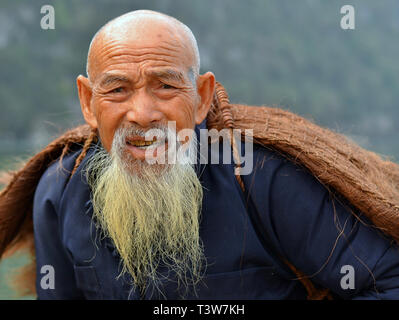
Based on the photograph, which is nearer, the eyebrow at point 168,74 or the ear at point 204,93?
the eyebrow at point 168,74

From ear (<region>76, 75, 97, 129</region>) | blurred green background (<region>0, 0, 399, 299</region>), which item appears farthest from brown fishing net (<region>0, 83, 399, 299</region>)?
blurred green background (<region>0, 0, 399, 299</region>)

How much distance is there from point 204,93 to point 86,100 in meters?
0.48

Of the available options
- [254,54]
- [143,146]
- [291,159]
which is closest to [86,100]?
[143,146]

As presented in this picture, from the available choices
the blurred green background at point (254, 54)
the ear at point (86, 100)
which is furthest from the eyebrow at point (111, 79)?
the blurred green background at point (254, 54)

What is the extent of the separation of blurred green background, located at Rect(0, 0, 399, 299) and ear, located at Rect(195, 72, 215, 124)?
117 ft

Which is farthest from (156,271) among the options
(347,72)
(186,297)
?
(347,72)

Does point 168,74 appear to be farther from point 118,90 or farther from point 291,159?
point 291,159

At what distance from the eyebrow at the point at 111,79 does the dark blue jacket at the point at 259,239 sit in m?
0.47

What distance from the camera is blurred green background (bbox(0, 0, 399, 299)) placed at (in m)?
41.1

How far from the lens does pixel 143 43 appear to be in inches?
81.4

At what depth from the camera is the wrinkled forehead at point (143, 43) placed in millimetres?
2059

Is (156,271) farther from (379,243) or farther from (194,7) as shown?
(194,7)

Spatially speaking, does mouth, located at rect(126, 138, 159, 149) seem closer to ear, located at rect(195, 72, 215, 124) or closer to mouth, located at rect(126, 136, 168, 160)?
mouth, located at rect(126, 136, 168, 160)

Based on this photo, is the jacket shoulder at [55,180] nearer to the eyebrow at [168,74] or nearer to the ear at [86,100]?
the ear at [86,100]
